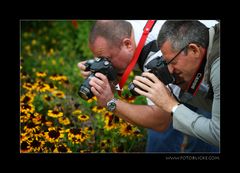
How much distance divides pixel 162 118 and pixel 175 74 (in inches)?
11.5

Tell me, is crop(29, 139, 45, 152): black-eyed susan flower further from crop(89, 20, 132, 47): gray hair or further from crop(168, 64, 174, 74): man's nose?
crop(168, 64, 174, 74): man's nose

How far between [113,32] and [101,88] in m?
0.33

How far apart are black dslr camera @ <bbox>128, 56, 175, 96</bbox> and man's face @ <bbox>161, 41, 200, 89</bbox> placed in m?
0.02

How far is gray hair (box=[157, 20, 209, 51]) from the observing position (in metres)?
2.77

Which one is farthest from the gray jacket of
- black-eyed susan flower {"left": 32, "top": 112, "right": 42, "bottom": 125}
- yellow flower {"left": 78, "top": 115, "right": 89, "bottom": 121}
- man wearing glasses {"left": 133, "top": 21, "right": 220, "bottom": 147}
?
black-eyed susan flower {"left": 32, "top": 112, "right": 42, "bottom": 125}

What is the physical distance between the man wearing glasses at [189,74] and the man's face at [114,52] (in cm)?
19

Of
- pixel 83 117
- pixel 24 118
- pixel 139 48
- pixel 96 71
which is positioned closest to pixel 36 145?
pixel 24 118

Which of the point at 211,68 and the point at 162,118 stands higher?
the point at 211,68

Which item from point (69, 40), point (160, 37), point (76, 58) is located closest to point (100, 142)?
point (160, 37)

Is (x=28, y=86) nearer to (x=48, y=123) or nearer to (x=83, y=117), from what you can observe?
(x=48, y=123)

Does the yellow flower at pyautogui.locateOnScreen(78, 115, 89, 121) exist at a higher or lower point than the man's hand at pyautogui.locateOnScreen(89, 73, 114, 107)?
lower

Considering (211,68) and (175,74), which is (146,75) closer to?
(175,74)

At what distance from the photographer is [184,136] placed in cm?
327

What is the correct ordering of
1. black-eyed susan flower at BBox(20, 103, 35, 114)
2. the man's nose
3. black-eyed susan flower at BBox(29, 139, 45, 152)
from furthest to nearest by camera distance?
black-eyed susan flower at BBox(20, 103, 35, 114) < black-eyed susan flower at BBox(29, 139, 45, 152) < the man's nose
